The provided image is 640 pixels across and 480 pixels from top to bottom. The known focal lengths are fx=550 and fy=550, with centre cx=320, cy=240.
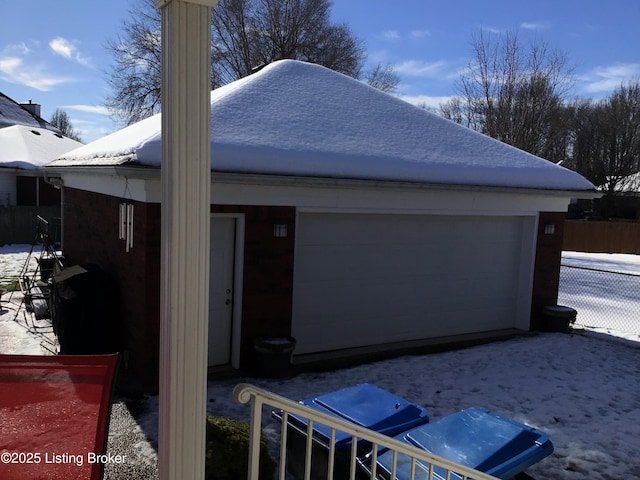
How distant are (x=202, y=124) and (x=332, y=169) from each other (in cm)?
560

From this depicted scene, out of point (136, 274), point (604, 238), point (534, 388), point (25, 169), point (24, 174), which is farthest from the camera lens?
point (604, 238)

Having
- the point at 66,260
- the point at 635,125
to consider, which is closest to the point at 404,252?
the point at 66,260

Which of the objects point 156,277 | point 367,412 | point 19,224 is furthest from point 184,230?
point 19,224

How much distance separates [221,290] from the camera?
7676 mm

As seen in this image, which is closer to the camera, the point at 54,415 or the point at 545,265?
the point at 54,415

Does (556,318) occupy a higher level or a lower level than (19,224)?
lower

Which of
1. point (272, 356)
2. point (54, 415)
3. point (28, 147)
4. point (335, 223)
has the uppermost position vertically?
point (28, 147)

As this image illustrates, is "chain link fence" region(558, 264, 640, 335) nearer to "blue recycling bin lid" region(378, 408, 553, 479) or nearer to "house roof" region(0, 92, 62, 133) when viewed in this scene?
"blue recycling bin lid" region(378, 408, 553, 479)

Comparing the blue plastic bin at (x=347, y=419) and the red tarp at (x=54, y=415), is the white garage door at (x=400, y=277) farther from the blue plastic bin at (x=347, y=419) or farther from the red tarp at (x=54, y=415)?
the red tarp at (x=54, y=415)

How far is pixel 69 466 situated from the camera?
9.04 ft

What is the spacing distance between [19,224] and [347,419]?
2141cm

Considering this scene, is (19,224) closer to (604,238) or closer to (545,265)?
(545,265)

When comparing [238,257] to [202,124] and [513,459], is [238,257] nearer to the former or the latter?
[513,459]

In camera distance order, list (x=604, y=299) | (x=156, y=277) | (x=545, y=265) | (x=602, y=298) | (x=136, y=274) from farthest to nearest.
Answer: (x=602, y=298) < (x=604, y=299) < (x=545, y=265) < (x=136, y=274) < (x=156, y=277)
